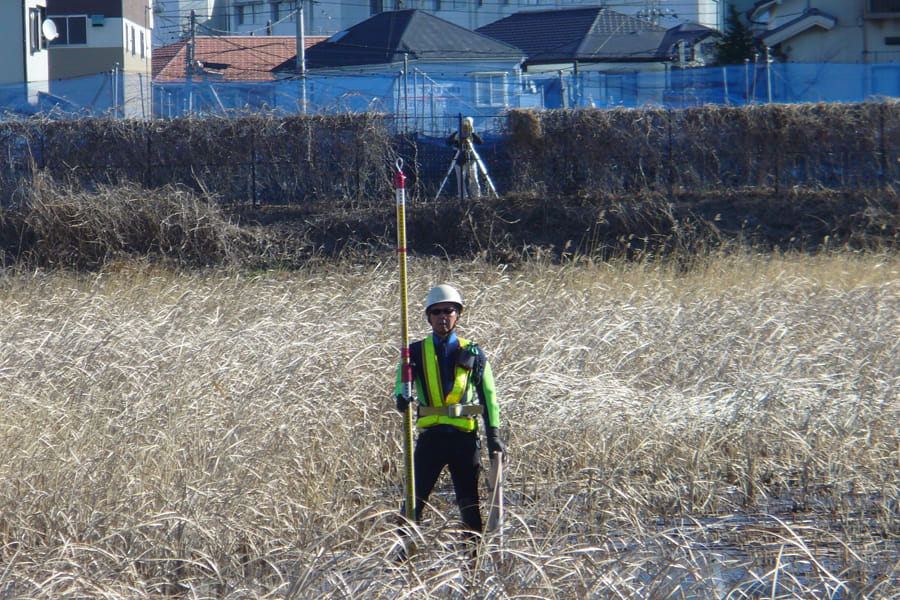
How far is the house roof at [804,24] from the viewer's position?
30.2m

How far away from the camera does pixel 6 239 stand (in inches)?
661

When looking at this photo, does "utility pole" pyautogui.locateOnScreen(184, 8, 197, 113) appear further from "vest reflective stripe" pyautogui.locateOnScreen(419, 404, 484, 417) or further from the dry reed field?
"vest reflective stripe" pyautogui.locateOnScreen(419, 404, 484, 417)

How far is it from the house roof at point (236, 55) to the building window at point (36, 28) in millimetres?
6299

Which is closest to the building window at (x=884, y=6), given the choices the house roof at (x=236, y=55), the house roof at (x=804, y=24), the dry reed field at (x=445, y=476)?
the house roof at (x=804, y=24)

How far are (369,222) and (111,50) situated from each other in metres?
24.5

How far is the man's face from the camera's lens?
544cm

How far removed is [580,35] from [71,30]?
17291 millimetres

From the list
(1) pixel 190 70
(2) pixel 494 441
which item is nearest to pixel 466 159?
(2) pixel 494 441

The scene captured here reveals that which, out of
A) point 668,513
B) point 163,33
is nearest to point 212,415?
point 668,513

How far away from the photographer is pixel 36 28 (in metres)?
32.7

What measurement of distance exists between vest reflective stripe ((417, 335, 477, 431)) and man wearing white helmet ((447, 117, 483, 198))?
11.6 m

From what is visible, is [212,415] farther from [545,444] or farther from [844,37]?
[844,37]

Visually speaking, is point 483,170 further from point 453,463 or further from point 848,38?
point 848,38

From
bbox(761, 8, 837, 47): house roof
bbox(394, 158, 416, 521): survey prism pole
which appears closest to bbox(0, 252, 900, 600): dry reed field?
bbox(394, 158, 416, 521): survey prism pole
